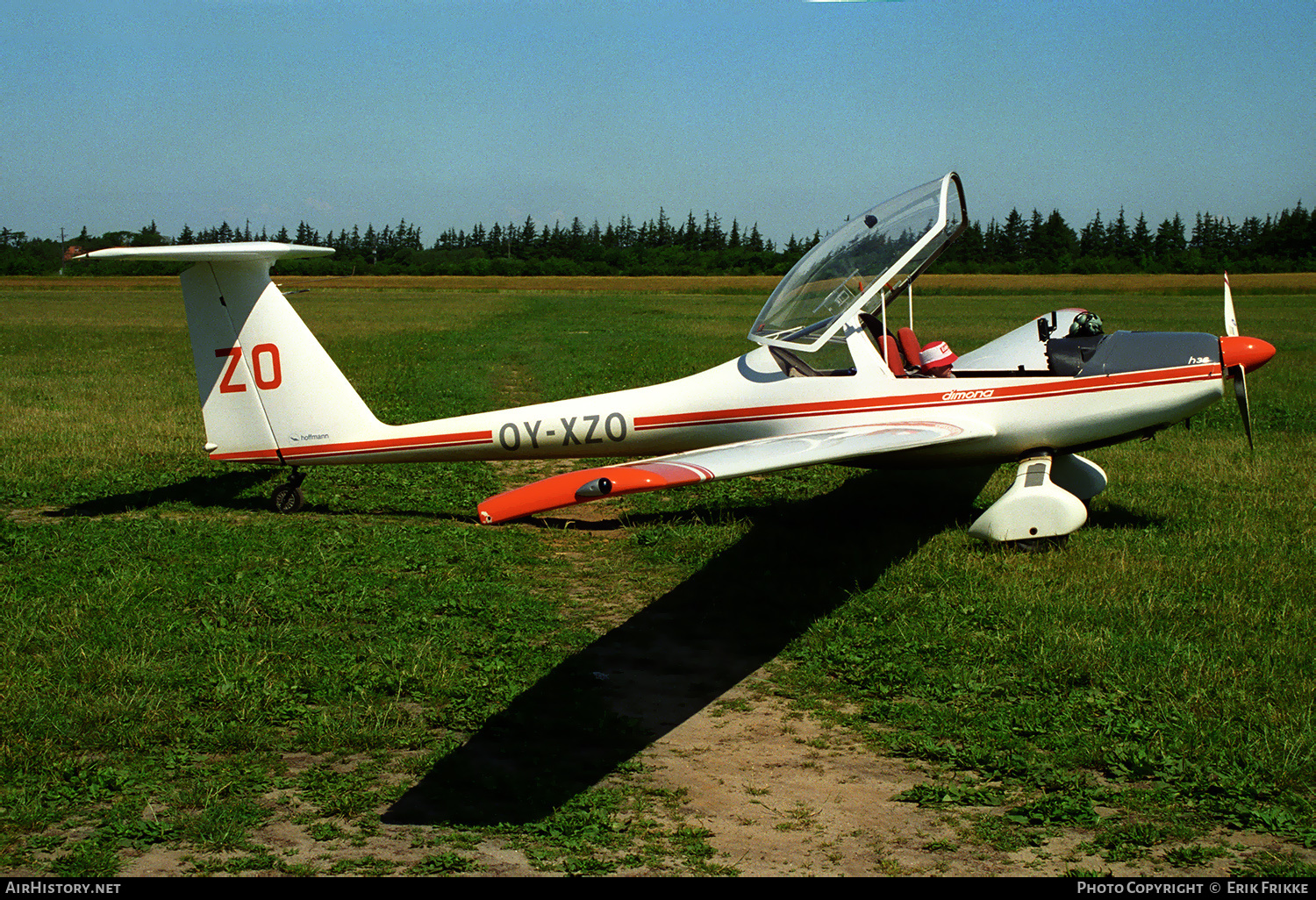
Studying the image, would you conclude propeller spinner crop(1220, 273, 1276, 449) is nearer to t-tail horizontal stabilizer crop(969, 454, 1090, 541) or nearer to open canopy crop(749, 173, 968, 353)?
t-tail horizontal stabilizer crop(969, 454, 1090, 541)

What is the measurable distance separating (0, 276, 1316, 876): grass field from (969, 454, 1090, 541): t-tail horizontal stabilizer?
0.25 m

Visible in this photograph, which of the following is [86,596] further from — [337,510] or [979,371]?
[979,371]

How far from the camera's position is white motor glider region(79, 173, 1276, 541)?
8531 millimetres

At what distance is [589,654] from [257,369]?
5.17 metres

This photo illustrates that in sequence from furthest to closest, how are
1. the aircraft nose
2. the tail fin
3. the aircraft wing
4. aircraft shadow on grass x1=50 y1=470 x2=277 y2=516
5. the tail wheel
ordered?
aircraft shadow on grass x1=50 y1=470 x2=277 y2=516 → the tail wheel → the tail fin → the aircraft nose → the aircraft wing

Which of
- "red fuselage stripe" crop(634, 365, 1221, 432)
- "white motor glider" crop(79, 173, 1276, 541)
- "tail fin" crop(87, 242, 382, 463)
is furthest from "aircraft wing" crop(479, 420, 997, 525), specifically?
"tail fin" crop(87, 242, 382, 463)

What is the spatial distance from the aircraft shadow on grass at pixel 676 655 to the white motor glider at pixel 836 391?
3.55 ft

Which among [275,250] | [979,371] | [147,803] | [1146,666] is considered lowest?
[147,803]

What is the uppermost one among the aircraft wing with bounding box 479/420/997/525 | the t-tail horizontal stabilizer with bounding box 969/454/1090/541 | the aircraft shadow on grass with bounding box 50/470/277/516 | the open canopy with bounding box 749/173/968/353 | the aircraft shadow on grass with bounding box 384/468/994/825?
the open canopy with bounding box 749/173/968/353

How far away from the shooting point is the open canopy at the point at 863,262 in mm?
8961

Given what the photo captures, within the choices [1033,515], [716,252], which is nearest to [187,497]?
[1033,515]

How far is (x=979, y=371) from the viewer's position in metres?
9.01

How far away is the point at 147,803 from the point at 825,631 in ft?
14.4

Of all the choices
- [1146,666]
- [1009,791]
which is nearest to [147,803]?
[1009,791]
